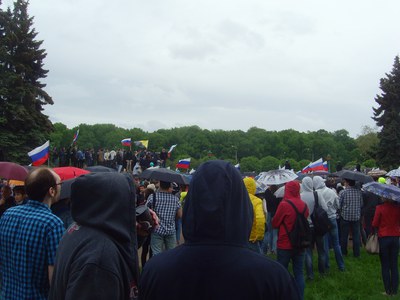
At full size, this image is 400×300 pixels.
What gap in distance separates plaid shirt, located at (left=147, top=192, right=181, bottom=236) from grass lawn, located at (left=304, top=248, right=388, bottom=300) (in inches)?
103

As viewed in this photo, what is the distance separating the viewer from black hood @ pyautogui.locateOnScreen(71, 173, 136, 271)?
2338 millimetres

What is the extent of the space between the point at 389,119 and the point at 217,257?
5102cm

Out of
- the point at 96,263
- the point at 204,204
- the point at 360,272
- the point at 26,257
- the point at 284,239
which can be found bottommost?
the point at 360,272

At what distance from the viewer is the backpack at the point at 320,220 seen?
328 inches

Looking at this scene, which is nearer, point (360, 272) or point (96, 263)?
point (96, 263)

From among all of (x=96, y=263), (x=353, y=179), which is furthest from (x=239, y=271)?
(x=353, y=179)

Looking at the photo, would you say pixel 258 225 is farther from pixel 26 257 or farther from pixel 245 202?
pixel 245 202

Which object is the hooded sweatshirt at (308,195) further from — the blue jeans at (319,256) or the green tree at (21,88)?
the green tree at (21,88)

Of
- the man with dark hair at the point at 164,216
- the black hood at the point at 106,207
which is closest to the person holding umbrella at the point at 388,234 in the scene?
the man with dark hair at the point at 164,216

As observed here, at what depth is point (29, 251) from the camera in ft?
10.3

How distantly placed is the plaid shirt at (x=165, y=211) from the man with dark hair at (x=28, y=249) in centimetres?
466

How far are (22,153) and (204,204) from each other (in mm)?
31784

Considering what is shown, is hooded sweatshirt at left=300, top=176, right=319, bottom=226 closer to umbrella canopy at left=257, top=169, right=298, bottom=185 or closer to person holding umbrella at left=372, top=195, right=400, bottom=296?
umbrella canopy at left=257, top=169, right=298, bottom=185

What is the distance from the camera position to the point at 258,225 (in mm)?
6883
